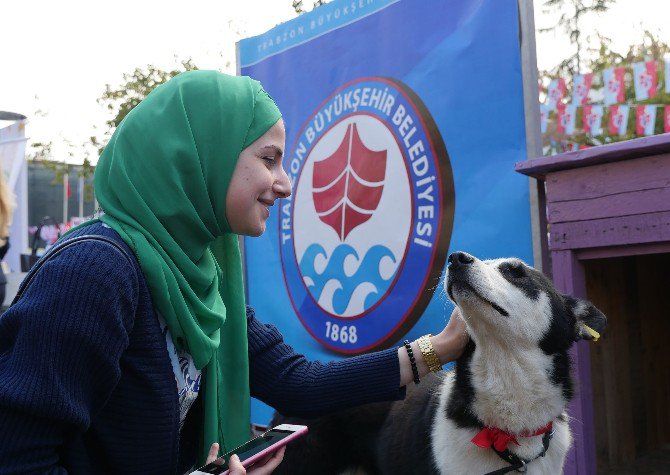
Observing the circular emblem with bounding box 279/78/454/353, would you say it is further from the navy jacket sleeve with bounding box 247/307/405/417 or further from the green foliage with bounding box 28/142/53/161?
the green foliage with bounding box 28/142/53/161

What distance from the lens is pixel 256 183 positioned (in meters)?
1.67

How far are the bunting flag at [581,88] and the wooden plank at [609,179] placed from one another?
418cm

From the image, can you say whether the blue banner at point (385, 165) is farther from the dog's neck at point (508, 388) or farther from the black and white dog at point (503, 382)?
the dog's neck at point (508, 388)

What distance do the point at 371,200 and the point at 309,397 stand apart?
62.6 inches

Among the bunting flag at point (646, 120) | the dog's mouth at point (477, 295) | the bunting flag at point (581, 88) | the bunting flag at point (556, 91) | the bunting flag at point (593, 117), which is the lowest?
the dog's mouth at point (477, 295)

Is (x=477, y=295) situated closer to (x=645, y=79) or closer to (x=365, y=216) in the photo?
(x=365, y=216)

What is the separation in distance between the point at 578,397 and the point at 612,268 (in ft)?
3.04

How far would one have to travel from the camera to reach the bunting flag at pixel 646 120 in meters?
6.36

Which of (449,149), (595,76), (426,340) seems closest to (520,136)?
(449,149)

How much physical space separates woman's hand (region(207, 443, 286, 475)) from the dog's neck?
98 centimetres

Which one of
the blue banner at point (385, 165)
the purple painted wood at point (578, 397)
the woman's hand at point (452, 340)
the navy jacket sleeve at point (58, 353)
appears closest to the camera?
the navy jacket sleeve at point (58, 353)

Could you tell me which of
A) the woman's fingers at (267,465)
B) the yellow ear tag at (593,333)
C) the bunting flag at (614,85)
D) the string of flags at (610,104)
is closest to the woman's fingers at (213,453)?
the woman's fingers at (267,465)

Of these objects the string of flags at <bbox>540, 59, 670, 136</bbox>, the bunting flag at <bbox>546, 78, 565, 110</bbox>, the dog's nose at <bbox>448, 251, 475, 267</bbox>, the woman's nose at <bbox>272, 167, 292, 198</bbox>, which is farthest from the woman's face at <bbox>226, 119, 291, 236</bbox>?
the bunting flag at <bbox>546, 78, 565, 110</bbox>

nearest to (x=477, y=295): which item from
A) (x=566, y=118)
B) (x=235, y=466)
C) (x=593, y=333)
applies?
(x=593, y=333)
